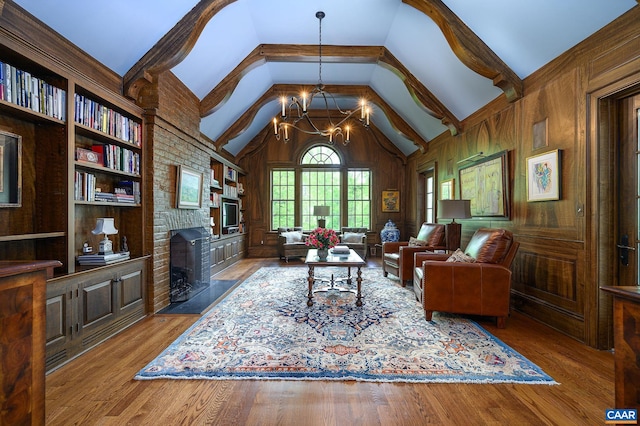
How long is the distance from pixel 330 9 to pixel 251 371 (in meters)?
4.22

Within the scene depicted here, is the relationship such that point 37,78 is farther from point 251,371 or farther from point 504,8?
point 504,8

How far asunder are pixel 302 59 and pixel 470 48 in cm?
254

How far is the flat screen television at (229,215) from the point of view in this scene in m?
6.62

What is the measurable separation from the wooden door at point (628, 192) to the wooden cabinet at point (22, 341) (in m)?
4.02

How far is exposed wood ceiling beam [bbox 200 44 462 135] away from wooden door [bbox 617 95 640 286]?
9.54 ft

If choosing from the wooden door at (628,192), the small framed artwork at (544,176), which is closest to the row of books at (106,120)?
the small framed artwork at (544,176)

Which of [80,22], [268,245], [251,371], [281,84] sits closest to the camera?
[251,371]

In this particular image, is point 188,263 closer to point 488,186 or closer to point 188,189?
point 188,189

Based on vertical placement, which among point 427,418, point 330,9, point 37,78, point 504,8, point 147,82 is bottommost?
point 427,418

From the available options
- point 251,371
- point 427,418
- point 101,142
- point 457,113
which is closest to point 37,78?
point 101,142

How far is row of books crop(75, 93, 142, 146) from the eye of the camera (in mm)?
2701

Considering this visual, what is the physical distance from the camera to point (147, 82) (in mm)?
3424

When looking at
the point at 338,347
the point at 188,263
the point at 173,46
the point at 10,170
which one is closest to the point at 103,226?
the point at 10,170

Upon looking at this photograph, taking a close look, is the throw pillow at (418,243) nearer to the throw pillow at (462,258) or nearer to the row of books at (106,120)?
the throw pillow at (462,258)
